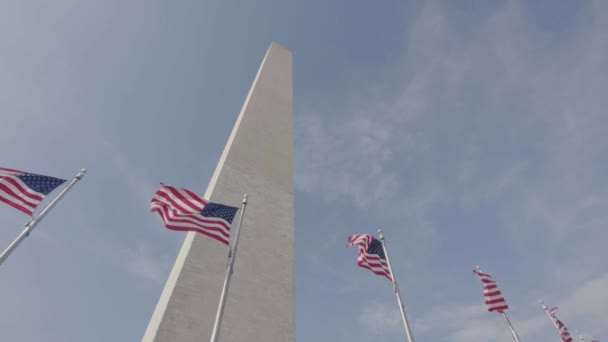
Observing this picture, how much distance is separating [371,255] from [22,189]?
1020 cm

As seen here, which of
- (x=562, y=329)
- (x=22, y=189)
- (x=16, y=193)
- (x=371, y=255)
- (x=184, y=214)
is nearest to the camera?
(x=16, y=193)

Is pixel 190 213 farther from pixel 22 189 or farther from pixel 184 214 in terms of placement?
pixel 22 189

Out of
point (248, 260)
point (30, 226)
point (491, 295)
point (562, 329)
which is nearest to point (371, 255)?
point (248, 260)

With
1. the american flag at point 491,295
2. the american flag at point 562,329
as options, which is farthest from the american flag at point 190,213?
the american flag at point 562,329

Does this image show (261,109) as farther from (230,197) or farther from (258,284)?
(258,284)

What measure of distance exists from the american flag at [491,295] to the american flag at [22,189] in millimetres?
15437

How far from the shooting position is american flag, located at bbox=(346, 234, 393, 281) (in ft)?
36.2

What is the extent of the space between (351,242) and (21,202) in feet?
32.2

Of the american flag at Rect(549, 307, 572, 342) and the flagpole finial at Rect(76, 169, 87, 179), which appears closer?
the flagpole finial at Rect(76, 169, 87, 179)

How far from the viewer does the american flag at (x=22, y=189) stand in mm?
7441

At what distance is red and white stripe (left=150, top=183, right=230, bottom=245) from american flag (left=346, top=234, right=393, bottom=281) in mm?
5159

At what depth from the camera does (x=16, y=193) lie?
7590 millimetres

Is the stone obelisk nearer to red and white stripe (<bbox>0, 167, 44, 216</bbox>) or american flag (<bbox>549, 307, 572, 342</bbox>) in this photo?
red and white stripe (<bbox>0, 167, 44, 216</bbox>)

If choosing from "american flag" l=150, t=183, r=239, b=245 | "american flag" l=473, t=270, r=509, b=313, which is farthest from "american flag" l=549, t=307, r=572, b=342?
"american flag" l=150, t=183, r=239, b=245
